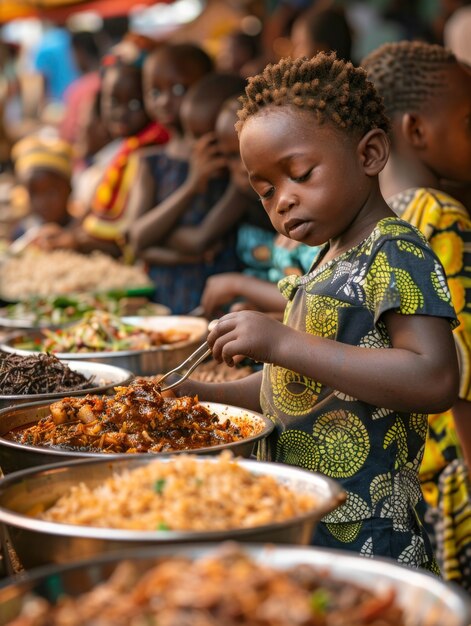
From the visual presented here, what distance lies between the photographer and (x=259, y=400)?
222cm

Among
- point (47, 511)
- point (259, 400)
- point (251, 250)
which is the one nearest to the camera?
point (47, 511)

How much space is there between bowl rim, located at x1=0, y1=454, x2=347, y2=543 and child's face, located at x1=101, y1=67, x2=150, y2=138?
14.9ft

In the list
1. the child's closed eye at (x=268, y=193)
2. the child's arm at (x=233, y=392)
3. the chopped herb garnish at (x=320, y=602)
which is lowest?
the child's arm at (x=233, y=392)

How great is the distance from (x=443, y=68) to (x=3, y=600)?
2.25m

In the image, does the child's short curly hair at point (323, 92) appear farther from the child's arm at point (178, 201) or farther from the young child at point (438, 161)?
the child's arm at point (178, 201)

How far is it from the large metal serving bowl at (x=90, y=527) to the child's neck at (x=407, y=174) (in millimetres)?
1514

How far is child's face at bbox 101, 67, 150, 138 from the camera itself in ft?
18.9

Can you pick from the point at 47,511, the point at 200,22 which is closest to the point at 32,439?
the point at 47,511

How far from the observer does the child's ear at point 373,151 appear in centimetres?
195

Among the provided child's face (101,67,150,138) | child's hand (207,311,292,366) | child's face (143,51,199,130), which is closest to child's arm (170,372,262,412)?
child's hand (207,311,292,366)

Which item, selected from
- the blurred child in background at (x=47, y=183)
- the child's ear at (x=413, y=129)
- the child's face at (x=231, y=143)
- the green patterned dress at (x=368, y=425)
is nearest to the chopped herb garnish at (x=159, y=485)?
the green patterned dress at (x=368, y=425)

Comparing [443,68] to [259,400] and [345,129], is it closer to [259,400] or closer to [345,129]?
[345,129]

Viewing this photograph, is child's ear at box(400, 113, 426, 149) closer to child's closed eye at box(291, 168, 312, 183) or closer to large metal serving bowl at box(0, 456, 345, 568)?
child's closed eye at box(291, 168, 312, 183)

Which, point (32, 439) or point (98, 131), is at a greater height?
point (32, 439)
